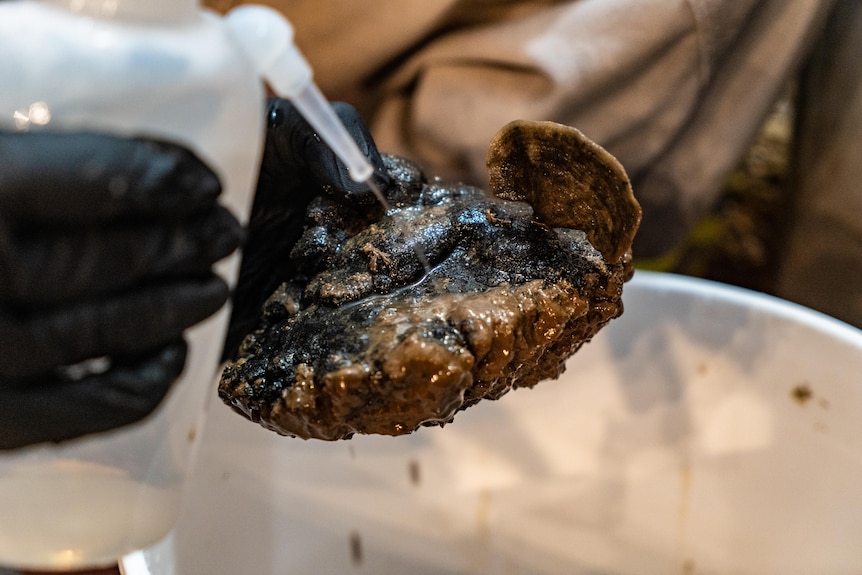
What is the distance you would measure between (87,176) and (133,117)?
2.3 inches

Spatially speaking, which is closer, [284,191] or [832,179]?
[284,191]

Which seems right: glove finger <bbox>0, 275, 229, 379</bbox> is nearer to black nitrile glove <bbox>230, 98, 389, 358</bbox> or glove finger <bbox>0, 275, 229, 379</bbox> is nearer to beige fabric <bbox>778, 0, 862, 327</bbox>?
black nitrile glove <bbox>230, 98, 389, 358</bbox>

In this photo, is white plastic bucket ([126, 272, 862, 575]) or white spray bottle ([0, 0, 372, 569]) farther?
white plastic bucket ([126, 272, 862, 575])

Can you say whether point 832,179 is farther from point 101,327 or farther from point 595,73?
point 101,327

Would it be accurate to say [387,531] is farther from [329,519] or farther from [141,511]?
[141,511]

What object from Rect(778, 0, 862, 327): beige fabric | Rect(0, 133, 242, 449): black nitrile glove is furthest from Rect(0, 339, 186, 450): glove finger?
Rect(778, 0, 862, 327): beige fabric

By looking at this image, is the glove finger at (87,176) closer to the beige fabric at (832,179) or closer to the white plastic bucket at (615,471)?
the white plastic bucket at (615,471)

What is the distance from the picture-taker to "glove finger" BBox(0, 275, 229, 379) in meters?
0.46

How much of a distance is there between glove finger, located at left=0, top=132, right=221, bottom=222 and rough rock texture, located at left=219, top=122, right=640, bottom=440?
0.17m

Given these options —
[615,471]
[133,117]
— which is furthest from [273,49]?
[615,471]

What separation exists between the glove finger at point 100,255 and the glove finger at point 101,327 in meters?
0.01

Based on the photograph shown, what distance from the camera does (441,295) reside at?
0.55 meters

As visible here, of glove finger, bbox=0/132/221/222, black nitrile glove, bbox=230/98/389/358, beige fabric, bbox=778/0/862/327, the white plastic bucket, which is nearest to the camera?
glove finger, bbox=0/132/221/222

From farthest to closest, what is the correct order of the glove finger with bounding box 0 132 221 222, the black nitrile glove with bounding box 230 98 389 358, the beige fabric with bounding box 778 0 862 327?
the beige fabric with bounding box 778 0 862 327, the black nitrile glove with bounding box 230 98 389 358, the glove finger with bounding box 0 132 221 222
